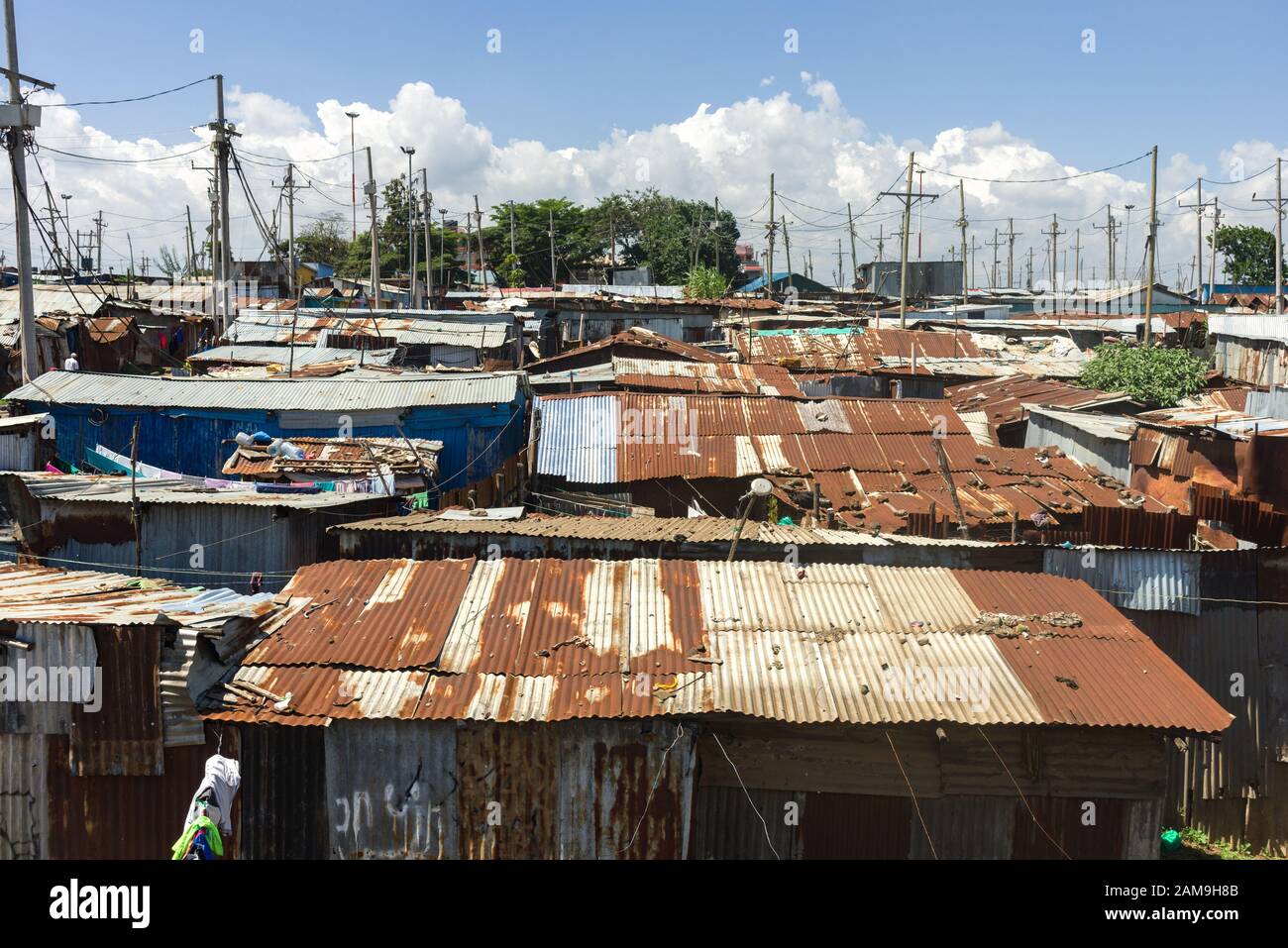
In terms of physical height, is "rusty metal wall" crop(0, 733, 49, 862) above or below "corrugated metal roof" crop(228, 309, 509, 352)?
below

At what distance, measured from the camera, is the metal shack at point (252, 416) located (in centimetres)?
1884

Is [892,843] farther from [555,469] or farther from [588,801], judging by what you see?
[555,469]

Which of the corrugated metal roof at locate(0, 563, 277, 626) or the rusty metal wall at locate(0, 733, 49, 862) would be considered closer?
the corrugated metal roof at locate(0, 563, 277, 626)

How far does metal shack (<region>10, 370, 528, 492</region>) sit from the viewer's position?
18.8 meters

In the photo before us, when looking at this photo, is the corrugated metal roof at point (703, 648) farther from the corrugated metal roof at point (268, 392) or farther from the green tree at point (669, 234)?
the green tree at point (669, 234)

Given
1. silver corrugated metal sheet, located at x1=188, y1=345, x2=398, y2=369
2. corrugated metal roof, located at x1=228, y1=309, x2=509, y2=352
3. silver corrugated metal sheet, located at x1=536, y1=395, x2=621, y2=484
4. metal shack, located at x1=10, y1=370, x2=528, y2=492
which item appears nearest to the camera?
silver corrugated metal sheet, located at x1=536, y1=395, x2=621, y2=484

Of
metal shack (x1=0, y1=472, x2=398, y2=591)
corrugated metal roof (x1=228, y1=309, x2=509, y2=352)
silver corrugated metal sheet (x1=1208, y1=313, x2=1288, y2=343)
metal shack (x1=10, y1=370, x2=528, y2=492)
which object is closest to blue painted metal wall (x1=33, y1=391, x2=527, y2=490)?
metal shack (x1=10, y1=370, x2=528, y2=492)

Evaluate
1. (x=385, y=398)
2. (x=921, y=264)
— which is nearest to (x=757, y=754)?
(x=385, y=398)

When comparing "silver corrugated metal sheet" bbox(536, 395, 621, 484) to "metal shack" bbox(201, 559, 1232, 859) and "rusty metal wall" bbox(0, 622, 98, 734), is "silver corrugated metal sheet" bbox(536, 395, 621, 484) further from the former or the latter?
"rusty metal wall" bbox(0, 622, 98, 734)

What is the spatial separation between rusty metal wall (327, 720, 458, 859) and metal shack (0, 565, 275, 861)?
37.0 inches

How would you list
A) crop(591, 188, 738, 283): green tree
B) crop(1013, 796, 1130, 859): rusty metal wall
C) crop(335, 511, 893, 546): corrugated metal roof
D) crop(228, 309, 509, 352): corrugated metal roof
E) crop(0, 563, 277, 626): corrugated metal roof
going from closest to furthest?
crop(0, 563, 277, 626): corrugated metal roof → crop(1013, 796, 1130, 859): rusty metal wall → crop(335, 511, 893, 546): corrugated metal roof → crop(228, 309, 509, 352): corrugated metal roof → crop(591, 188, 738, 283): green tree

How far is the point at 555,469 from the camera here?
57.4ft

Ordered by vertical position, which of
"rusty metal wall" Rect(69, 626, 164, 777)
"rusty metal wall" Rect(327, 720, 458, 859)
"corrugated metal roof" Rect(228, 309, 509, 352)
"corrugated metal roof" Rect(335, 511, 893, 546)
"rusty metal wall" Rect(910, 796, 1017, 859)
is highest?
"corrugated metal roof" Rect(228, 309, 509, 352)

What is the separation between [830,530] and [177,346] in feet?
103
